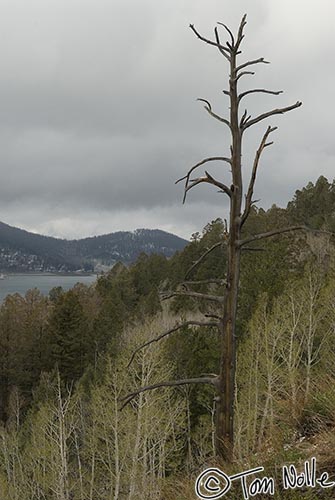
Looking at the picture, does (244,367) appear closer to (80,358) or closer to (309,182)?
(80,358)

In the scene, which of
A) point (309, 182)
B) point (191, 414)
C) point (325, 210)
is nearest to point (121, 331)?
point (191, 414)

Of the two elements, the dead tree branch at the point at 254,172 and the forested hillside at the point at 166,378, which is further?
the forested hillside at the point at 166,378

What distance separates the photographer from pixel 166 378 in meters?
18.0

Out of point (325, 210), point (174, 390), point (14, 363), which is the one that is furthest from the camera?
point (325, 210)

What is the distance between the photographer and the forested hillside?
5418 mm

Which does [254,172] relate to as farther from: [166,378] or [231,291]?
[166,378]

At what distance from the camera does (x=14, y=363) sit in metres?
37.9

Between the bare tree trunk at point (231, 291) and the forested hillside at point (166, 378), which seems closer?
the bare tree trunk at point (231, 291)

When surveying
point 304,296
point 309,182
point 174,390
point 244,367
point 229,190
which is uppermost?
point 309,182

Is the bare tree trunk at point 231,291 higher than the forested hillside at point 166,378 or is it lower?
higher

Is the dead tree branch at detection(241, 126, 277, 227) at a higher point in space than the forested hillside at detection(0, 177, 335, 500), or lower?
higher

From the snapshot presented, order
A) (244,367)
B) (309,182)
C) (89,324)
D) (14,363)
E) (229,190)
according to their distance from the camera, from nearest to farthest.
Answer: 1. (229,190)
2. (244,367)
3. (14,363)
4. (89,324)
5. (309,182)

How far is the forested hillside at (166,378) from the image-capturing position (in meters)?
5.42

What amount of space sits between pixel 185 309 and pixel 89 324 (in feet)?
31.8
